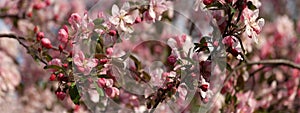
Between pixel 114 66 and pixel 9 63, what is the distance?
2247 mm

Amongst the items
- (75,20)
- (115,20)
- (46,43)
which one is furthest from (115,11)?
(46,43)

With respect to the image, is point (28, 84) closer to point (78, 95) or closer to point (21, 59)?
point (21, 59)

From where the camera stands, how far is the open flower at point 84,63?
185 centimetres

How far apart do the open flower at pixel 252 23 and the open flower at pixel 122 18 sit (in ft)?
1.34

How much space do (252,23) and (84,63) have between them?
574 mm

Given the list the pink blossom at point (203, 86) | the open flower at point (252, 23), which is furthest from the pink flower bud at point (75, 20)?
the open flower at point (252, 23)

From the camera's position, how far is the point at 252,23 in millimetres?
1900

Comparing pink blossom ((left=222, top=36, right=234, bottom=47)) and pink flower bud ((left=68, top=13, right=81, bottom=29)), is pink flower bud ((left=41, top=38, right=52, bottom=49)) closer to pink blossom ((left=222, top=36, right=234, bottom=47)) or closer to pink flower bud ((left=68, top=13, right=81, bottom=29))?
pink flower bud ((left=68, top=13, right=81, bottom=29))

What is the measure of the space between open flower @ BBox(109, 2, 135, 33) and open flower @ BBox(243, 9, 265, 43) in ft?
1.34

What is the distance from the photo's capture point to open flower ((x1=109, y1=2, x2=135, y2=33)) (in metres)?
1.98

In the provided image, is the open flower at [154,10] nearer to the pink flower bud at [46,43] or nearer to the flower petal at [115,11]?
the flower petal at [115,11]

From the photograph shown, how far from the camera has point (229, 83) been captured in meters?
2.73

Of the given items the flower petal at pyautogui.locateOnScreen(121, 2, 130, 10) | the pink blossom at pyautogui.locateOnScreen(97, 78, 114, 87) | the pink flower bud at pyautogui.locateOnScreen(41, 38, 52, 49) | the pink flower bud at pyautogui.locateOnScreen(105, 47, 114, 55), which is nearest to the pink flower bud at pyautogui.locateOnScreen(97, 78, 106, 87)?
the pink blossom at pyautogui.locateOnScreen(97, 78, 114, 87)

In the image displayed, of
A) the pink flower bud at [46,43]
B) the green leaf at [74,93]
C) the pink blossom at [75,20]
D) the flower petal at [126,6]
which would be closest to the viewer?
the green leaf at [74,93]
